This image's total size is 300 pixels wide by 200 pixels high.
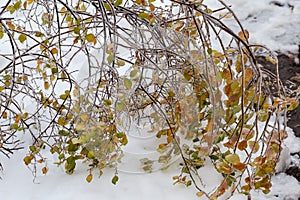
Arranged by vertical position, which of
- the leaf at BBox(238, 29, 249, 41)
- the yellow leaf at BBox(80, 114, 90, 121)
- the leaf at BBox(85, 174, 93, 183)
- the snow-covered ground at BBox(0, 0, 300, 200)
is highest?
the leaf at BBox(238, 29, 249, 41)

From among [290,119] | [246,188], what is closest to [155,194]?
[246,188]

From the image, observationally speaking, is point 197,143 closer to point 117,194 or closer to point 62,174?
point 117,194

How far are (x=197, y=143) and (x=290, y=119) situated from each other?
0.53 metres

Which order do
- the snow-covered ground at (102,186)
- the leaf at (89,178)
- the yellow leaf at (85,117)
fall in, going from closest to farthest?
the yellow leaf at (85,117)
the leaf at (89,178)
the snow-covered ground at (102,186)

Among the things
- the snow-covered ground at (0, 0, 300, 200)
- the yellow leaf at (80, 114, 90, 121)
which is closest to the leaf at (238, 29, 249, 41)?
the yellow leaf at (80, 114, 90, 121)

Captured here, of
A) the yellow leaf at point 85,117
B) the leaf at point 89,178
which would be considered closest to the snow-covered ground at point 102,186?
the leaf at point 89,178

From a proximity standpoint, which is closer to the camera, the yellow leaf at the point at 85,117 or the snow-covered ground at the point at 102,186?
the yellow leaf at the point at 85,117

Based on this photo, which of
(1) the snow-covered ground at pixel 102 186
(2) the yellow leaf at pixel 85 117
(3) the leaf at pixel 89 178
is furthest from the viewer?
(1) the snow-covered ground at pixel 102 186

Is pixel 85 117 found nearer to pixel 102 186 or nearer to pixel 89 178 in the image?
pixel 89 178

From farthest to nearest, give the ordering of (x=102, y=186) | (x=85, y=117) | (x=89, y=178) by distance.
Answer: (x=102, y=186), (x=89, y=178), (x=85, y=117)

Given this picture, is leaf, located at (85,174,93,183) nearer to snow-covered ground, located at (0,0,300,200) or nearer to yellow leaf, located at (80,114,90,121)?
snow-covered ground, located at (0,0,300,200)

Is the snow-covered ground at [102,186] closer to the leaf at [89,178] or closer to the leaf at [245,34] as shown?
the leaf at [89,178]

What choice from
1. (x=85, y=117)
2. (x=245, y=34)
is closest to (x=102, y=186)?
(x=85, y=117)

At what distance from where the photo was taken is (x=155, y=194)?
5.65ft
